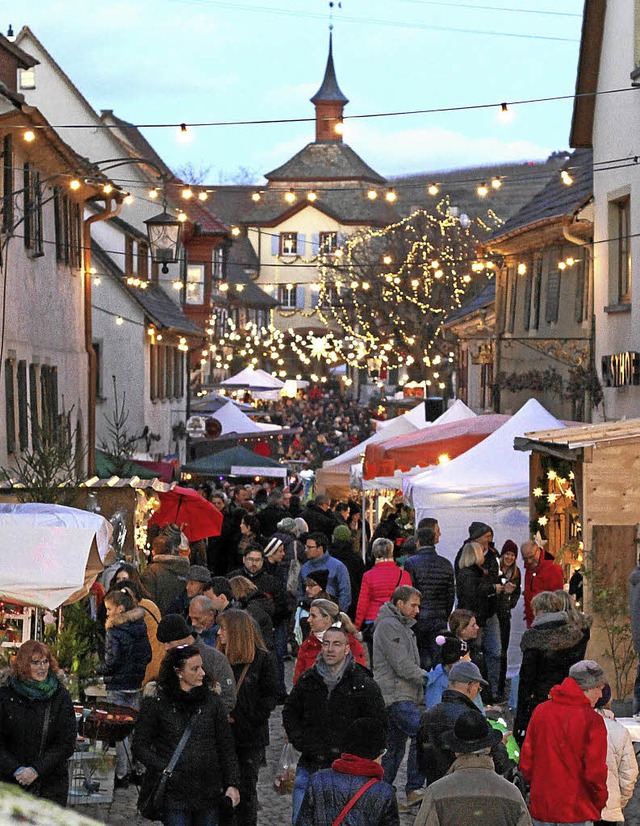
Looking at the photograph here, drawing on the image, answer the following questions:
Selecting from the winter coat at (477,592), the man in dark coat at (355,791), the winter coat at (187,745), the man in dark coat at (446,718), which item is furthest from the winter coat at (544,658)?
the man in dark coat at (355,791)

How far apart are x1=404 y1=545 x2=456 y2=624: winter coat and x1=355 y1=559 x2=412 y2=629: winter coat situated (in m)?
0.28

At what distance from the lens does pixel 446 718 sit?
309 inches

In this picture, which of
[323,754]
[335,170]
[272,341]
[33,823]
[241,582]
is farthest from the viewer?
[335,170]

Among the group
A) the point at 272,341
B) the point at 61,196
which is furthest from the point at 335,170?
the point at 61,196

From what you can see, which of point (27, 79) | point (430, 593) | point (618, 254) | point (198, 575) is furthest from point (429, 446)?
point (27, 79)

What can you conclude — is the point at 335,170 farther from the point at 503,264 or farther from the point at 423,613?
the point at 423,613

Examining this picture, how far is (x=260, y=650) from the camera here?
29.1ft

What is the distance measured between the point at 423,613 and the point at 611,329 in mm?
10208

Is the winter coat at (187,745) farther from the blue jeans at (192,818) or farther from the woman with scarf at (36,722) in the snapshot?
the woman with scarf at (36,722)

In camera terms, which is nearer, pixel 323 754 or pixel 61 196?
pixel 323 754

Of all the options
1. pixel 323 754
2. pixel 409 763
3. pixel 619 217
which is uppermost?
pixel 619 217

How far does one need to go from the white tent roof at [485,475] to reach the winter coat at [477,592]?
3519mm

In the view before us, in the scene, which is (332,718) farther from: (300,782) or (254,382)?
(254,382)

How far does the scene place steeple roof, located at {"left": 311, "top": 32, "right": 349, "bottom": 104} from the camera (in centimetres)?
12219
